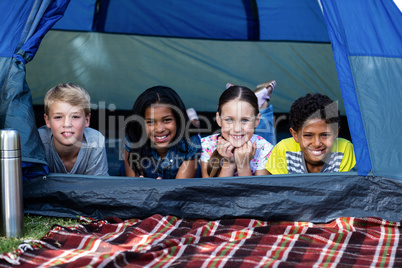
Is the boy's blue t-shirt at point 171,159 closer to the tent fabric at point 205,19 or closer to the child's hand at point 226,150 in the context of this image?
the child's hand at point 226,150

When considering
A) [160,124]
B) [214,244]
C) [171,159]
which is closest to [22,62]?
[160,124]

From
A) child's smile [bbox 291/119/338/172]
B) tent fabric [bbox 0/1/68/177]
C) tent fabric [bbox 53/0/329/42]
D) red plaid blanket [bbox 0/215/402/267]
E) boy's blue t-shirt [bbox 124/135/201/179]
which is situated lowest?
red plaid blanket [bbox 0/215/402/267]

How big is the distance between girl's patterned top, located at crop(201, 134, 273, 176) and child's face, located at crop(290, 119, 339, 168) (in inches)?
9.3

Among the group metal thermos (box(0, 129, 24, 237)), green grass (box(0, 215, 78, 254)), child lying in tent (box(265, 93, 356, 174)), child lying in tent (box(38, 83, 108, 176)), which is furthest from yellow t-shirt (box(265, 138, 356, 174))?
metal thermos (box(0, 129, 24, 237))

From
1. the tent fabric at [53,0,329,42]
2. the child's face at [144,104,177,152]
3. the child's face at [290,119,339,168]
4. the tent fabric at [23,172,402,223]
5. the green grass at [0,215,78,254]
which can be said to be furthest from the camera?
the tent fabric at [53,0,329,42]

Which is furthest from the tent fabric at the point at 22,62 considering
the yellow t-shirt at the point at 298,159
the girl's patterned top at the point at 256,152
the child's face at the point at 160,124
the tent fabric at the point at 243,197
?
the yellow t-shirt at the point at 298,159

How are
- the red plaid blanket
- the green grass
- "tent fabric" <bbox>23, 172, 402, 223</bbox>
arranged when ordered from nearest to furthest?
the red plaid blanket → the green grass → "tent fabric" <bbox>23, 172, 402, 223</bbox>

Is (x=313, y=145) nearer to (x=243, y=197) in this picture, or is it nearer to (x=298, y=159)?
(x=298, y=159)

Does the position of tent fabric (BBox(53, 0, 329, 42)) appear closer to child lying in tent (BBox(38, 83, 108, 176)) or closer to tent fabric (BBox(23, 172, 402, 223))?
child lying in tent (BBox(38, 83, 108, 176))

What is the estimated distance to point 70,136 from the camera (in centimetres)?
239

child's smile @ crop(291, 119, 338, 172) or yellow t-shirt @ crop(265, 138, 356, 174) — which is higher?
child's smile @ crop(291, 119, 338, 172)

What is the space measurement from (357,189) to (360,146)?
17 centimetres

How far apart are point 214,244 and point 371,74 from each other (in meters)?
0.99

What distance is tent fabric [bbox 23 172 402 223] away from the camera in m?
2.08
